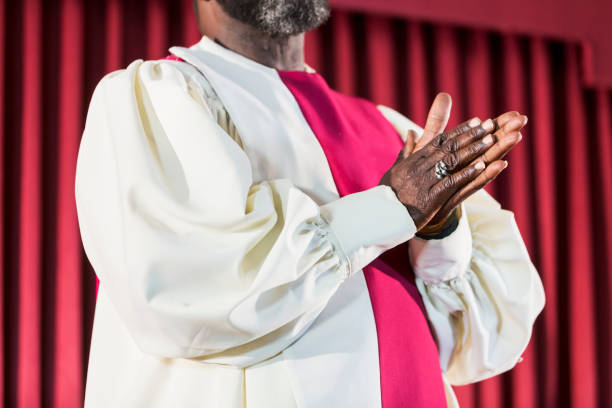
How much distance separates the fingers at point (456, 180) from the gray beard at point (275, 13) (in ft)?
1.44

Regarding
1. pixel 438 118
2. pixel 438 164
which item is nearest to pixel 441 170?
pixel 438 164

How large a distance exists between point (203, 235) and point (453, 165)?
32 centimetres

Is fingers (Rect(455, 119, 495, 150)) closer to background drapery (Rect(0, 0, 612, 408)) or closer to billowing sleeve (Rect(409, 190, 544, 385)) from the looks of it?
billowing sleeve (Rect(409, 190, 544, 385))

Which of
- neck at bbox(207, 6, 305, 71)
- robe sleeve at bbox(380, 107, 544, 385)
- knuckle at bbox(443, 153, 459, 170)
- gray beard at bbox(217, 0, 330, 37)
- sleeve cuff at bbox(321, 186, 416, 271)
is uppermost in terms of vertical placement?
gray beard at bbox(217, 0, 330, 37)

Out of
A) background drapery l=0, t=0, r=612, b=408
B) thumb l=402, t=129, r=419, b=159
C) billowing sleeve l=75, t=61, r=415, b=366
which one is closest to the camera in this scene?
billowing sleeve l=75, t=61, r=415, b=366

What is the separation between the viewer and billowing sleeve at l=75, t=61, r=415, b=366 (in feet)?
2.55

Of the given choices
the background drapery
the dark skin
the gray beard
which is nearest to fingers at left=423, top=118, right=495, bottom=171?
the dark skin

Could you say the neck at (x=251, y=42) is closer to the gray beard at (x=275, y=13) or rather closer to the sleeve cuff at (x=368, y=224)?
the gray beard at (x=275, y=13)

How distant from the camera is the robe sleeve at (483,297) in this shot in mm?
1039

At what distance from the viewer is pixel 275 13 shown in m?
1.13

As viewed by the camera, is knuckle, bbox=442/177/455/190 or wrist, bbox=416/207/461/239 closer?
knuckle, bbox=442/177/455/190

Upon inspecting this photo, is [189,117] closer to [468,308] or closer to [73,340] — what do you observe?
[468,308]

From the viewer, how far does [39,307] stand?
191 cm

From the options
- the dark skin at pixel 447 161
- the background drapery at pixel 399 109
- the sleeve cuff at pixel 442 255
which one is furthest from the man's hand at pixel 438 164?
the background drapery at pixel 399 109
